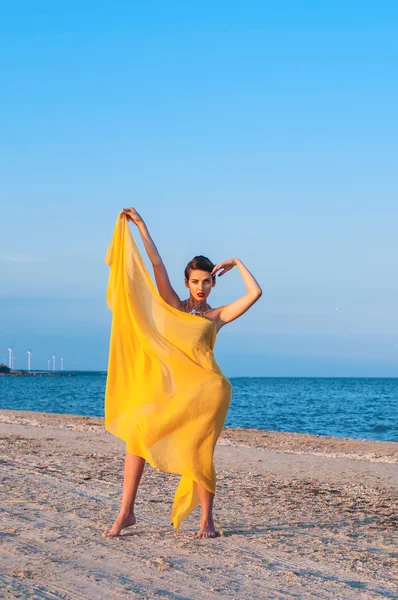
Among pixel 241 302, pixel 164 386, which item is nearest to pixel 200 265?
pixel 241 302

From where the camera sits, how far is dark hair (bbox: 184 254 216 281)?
5.35 m

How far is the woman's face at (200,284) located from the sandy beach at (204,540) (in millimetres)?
1741

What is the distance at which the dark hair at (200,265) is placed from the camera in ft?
17.5

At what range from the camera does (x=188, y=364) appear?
5.16 meters

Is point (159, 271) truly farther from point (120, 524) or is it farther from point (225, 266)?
point (120, 524)

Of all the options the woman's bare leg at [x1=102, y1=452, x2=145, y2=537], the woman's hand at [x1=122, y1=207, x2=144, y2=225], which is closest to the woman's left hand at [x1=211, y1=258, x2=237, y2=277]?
the woman's hand at [x1=122, y1=207, x2=144, y2=225]

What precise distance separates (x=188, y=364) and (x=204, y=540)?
1251 millimetres

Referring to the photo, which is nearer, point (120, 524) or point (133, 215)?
point (120, 524)

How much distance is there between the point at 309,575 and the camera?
4.30m

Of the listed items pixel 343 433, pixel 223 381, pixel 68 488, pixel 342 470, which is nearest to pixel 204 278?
pixel 223 381

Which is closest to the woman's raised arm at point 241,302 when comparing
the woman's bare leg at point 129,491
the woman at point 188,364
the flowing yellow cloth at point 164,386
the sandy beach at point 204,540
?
the woman at point 188,364

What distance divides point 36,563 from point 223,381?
170 centimetres

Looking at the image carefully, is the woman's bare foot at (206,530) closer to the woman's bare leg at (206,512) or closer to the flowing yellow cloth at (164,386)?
the woman's bare leg at (206,512)

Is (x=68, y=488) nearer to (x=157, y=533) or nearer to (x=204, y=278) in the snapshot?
(x=157, y=533)
